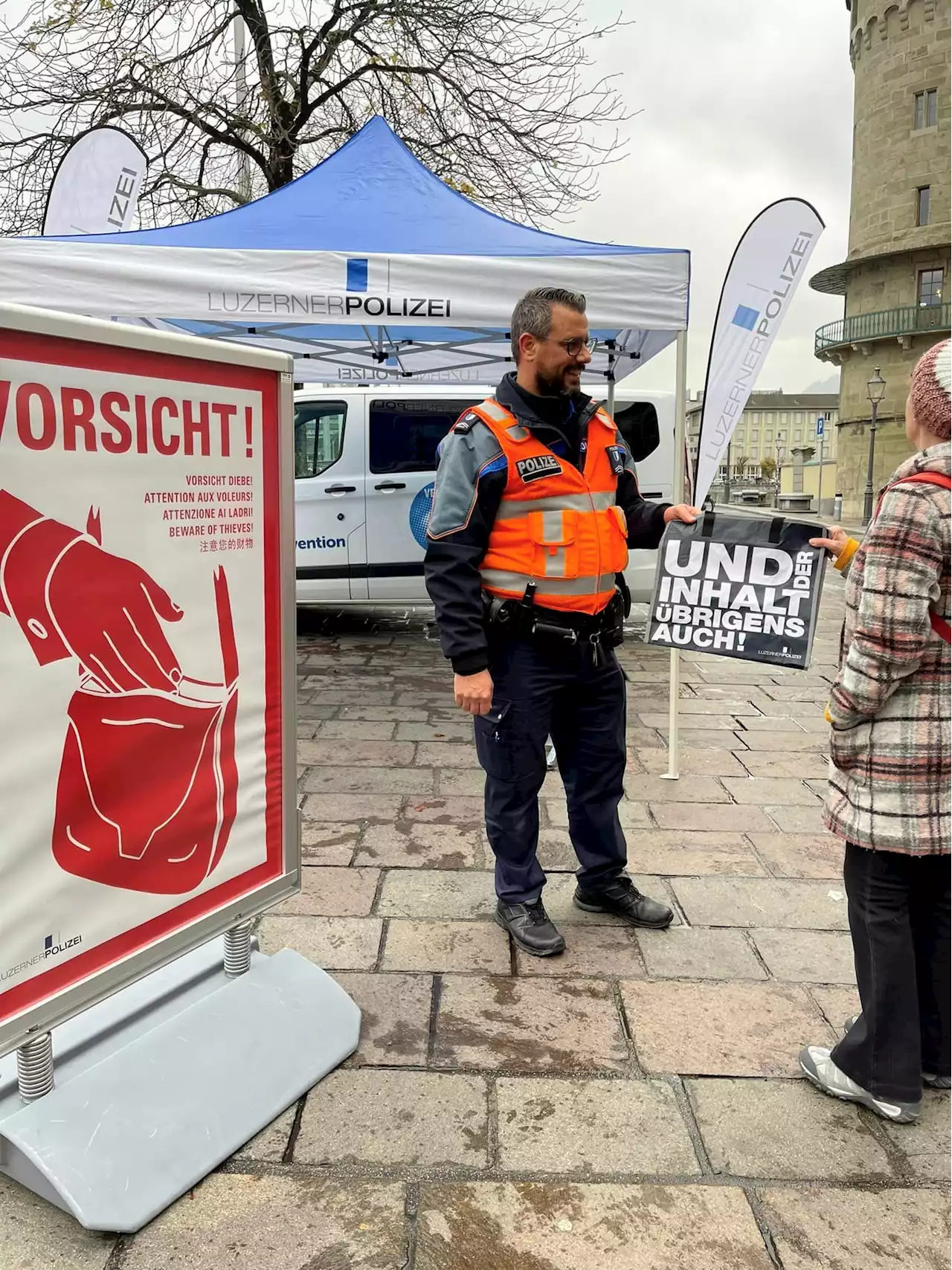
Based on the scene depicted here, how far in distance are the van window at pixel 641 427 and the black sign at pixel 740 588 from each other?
571cm

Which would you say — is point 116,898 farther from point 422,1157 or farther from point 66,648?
point 422,1157

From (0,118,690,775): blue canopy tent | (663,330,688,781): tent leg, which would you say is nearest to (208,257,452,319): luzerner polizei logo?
(0,118,690,775): blue canopy tent

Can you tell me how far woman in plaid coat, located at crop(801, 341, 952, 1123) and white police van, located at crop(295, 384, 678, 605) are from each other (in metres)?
6.57

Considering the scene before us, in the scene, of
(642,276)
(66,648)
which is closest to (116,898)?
(66,648)

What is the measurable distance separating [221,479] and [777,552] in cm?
194

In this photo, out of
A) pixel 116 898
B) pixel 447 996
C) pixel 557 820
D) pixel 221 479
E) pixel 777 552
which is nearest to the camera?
pixel 116 898

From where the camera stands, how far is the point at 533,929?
2.90m

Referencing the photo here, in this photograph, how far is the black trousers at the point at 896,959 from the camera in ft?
6.91

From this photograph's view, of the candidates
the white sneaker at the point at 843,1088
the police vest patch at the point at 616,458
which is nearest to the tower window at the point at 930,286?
the police vest patch at the point at 616,458

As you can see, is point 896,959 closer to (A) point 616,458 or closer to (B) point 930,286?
(A) point 616,458

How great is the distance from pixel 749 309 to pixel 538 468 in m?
2.12

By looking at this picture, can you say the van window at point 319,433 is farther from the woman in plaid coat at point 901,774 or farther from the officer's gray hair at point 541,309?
the woman in plaid coat at point 901,774

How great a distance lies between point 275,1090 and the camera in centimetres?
216

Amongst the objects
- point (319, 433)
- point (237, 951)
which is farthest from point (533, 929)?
point (319, 433)
